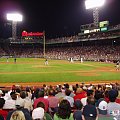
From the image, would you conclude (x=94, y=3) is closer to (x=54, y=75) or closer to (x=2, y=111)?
(x=54, y=75)

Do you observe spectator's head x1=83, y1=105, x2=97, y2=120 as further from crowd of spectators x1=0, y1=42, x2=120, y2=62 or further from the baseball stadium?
crowd of spectators x1=0, y1=42, x2=120, y2=62

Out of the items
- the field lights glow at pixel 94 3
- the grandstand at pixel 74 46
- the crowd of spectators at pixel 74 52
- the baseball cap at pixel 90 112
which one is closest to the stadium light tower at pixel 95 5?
the field lights glow at pixel 94 3

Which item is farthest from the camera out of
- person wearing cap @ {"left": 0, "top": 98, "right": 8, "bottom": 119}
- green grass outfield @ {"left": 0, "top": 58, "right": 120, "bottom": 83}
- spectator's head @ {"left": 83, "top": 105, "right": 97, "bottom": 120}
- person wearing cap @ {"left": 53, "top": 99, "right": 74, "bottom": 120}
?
green grass outfield @ {"left": 0, "top": 58, "right": 120, "bottom": 83}

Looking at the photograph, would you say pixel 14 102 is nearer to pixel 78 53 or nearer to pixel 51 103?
pixel 51 103

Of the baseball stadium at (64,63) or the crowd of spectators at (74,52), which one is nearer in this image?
the baseball stadium at (64,63)

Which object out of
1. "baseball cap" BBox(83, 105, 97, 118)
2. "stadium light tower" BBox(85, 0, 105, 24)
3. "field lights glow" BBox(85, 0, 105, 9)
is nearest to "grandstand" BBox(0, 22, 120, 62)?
"stadium light tower" BBox(85, 0, 105, 24)

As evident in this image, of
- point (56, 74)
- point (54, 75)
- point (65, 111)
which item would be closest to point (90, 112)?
point (65, 111)

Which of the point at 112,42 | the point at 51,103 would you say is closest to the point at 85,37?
the point at 112,42

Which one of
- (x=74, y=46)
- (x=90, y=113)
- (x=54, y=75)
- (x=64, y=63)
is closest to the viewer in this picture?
(x=90, y=113)

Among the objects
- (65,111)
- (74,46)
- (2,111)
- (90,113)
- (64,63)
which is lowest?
(2,111)

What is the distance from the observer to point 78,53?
81.9 metres

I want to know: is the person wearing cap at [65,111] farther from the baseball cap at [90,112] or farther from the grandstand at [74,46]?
the grandstand at [74,46]

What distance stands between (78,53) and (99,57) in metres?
14.5

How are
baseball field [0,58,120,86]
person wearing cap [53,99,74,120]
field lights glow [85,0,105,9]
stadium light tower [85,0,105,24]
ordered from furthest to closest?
field lights glow [85,0,105,9] → stadium light tower [85,0,105,24] → baseball field [0,58,120,86] → person wearing cap [53,99,74,120]
